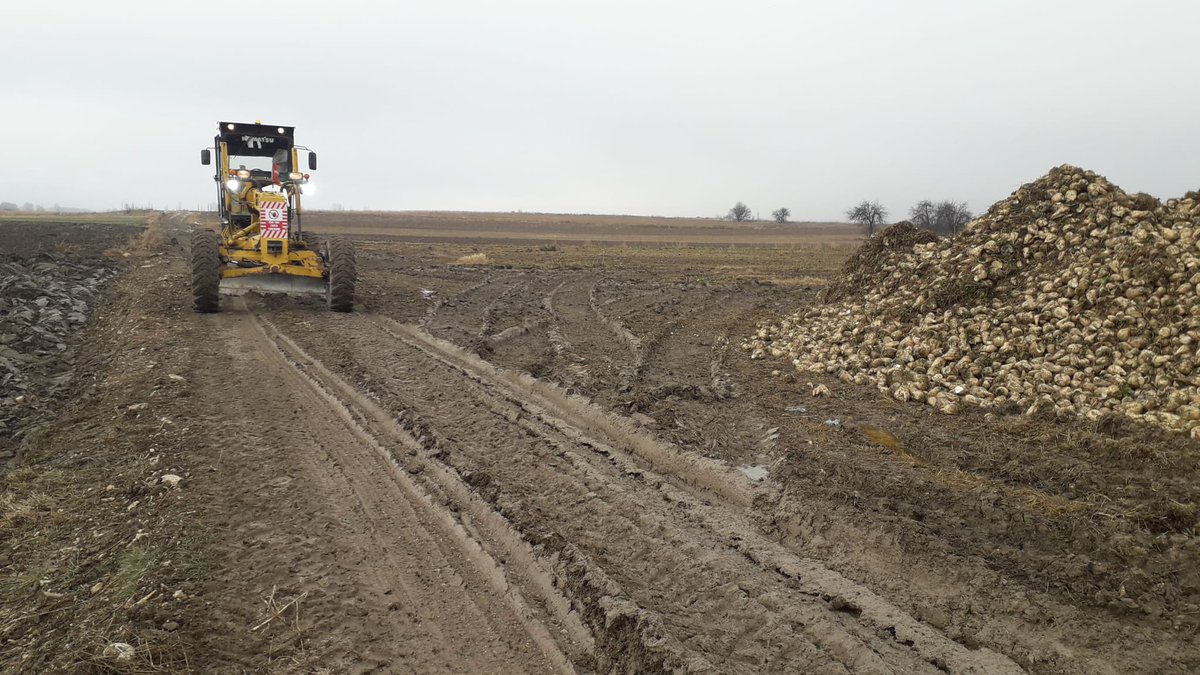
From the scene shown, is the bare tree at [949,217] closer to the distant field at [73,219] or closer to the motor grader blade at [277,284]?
the motor grader blade at [277,284]

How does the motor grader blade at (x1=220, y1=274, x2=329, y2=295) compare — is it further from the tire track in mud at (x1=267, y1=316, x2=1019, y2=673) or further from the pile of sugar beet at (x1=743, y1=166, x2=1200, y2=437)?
the pile of sugar beet at (x1=743, y1=166, x2=1200, y2=437)

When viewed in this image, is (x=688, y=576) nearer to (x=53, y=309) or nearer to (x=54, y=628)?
(x=54, y=628)

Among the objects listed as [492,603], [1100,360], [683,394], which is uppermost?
[1100,360]

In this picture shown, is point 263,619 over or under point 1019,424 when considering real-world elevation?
under

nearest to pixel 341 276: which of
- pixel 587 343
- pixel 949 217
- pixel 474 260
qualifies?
pixel 587 343

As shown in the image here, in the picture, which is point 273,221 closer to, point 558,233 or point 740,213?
point 558,233

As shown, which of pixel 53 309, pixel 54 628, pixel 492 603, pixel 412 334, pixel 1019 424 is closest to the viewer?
pixel 54 628

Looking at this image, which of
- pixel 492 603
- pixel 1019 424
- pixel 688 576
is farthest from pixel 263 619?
pixel 1019 424

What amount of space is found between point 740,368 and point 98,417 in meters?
7.13

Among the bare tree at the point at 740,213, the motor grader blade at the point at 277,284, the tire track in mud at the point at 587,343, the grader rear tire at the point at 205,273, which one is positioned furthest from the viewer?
the bare tree at the point at 740,213

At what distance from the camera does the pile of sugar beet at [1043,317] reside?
243 inches

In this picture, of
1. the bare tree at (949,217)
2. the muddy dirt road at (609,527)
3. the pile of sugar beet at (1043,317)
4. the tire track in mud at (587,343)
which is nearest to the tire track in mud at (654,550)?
the muddy dirt road at (609,527)

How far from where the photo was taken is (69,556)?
372 cm

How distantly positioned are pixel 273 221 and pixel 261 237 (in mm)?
362
